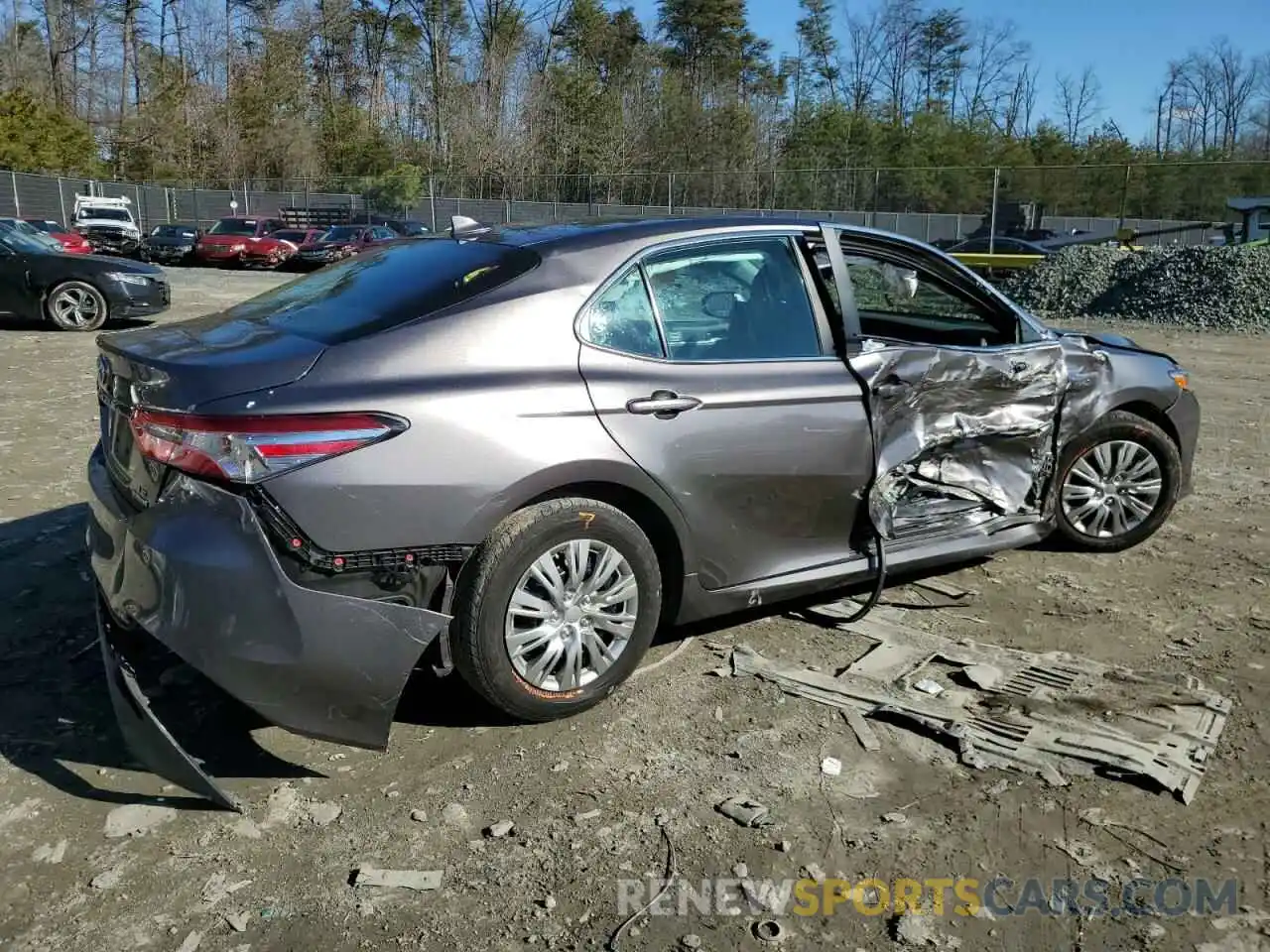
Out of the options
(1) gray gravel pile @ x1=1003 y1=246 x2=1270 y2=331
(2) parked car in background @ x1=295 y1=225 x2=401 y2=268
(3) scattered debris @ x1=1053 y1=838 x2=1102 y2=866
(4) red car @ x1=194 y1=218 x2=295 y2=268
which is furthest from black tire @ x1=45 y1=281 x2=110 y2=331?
(4) red car @ x1=194 y1=218 x2=295 y2=268

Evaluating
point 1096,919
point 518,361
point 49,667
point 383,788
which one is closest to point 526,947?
point 383,788

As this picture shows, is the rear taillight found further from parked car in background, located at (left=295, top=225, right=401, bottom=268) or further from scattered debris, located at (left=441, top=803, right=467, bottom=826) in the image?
parked car in background, located at (left=295, top=225, right=401, bottom=268)

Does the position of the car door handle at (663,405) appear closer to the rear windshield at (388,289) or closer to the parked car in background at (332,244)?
the rear windshield at (388,289)

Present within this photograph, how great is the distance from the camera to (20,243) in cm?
1380

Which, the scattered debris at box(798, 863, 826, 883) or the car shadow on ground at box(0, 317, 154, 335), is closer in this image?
the scattered debris at box(798, 863, 826, 883)

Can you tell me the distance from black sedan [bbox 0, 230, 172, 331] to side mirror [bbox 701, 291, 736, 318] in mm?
12182

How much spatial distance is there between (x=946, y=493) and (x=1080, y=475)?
3.21 ft

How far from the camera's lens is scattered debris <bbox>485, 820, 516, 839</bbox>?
3033 millimetres

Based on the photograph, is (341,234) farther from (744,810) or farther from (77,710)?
(744,810)

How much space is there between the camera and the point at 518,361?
344 cm

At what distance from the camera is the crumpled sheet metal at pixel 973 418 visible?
4.30m

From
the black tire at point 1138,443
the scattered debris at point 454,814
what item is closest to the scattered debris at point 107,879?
the scattered debris at point 454,814

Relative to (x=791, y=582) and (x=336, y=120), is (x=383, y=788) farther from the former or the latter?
(x=336, y=120)

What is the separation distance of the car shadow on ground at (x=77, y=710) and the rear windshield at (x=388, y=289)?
1335mm
